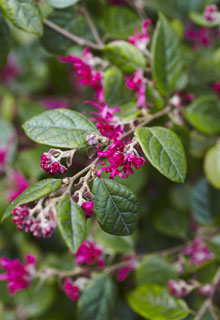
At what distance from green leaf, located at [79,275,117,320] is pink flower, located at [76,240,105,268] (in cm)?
6

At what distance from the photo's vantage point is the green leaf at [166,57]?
3.36 ft

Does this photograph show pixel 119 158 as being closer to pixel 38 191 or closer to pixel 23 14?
pixel 38 191

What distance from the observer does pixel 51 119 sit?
2.58 ft

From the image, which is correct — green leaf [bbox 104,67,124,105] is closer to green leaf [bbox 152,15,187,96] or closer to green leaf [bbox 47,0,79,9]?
green leaf [bbox 152,15,187,96]

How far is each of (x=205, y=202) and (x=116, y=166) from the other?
0.68 meters

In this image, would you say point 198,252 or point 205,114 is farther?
point 198,252

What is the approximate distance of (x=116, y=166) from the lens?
0.74m

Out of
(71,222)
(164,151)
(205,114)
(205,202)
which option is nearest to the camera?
(71,222)

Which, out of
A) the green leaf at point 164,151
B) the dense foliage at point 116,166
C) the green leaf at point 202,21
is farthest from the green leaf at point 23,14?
the green leaf at point 202,21

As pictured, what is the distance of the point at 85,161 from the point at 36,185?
0.65 metres

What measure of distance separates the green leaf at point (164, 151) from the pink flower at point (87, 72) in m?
0.23

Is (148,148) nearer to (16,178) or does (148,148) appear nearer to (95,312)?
(95,312)

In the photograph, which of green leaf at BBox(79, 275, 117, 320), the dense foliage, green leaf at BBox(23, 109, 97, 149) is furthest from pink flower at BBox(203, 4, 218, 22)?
green leaf at BBox(79, 275, 117, 320)

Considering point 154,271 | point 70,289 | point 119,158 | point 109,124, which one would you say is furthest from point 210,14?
point 70,289
